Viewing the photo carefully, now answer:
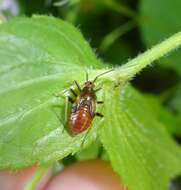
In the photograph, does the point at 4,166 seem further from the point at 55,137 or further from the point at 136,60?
the point at 136,60

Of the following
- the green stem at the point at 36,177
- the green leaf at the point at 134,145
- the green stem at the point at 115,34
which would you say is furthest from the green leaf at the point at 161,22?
the green stem at the point at 36,177

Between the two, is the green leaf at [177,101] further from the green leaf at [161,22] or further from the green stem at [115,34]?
the green stem at [115,34]

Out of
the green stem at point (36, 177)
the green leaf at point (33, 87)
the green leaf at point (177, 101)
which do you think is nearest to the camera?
the green leaf at point (33, 87)

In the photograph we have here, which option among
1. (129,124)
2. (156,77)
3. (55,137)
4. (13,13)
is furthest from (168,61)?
(55,137)

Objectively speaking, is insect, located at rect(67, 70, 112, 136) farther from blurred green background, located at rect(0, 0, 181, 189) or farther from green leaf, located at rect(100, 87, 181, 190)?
blurred green background, located at rect(0, 0, 181, 189)

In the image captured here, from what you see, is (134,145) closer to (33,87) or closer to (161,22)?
(33,87)

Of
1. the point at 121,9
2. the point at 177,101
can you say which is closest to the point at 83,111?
the point at 177,101
